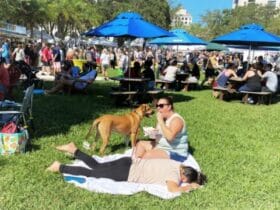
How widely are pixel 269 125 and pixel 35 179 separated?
22.3 ft

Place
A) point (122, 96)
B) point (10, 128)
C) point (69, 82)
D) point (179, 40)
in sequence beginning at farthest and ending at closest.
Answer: point (179, 40) < point (69, 82) < point (122, 96) < point (10, 128)

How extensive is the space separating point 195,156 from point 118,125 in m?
1.38

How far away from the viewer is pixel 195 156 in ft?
24.9

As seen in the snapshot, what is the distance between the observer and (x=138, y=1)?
2717 inches

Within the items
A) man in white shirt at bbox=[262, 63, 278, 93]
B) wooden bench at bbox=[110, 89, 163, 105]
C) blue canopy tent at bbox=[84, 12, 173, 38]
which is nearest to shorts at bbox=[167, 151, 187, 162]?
blue canopy tent at bbox=[84, 12, 173, 38]

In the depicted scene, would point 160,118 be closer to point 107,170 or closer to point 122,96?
point 107,170

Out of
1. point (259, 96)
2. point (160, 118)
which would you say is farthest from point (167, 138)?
point (259, 96)

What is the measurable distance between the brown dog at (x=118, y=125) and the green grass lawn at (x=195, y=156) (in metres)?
0.37

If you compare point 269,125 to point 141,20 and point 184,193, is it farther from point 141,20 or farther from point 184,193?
point 184,193

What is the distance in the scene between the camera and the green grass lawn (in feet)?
17.8

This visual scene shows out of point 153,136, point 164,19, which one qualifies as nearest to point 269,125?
point 153,136

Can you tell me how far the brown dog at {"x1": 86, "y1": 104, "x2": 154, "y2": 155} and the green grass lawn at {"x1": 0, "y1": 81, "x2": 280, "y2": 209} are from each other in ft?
1.20

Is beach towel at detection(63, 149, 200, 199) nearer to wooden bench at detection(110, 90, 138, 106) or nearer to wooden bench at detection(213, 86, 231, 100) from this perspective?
wooden bench at detection(110, 90, 138, 106)

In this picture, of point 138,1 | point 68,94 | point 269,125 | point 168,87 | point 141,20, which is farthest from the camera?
point 138,1
